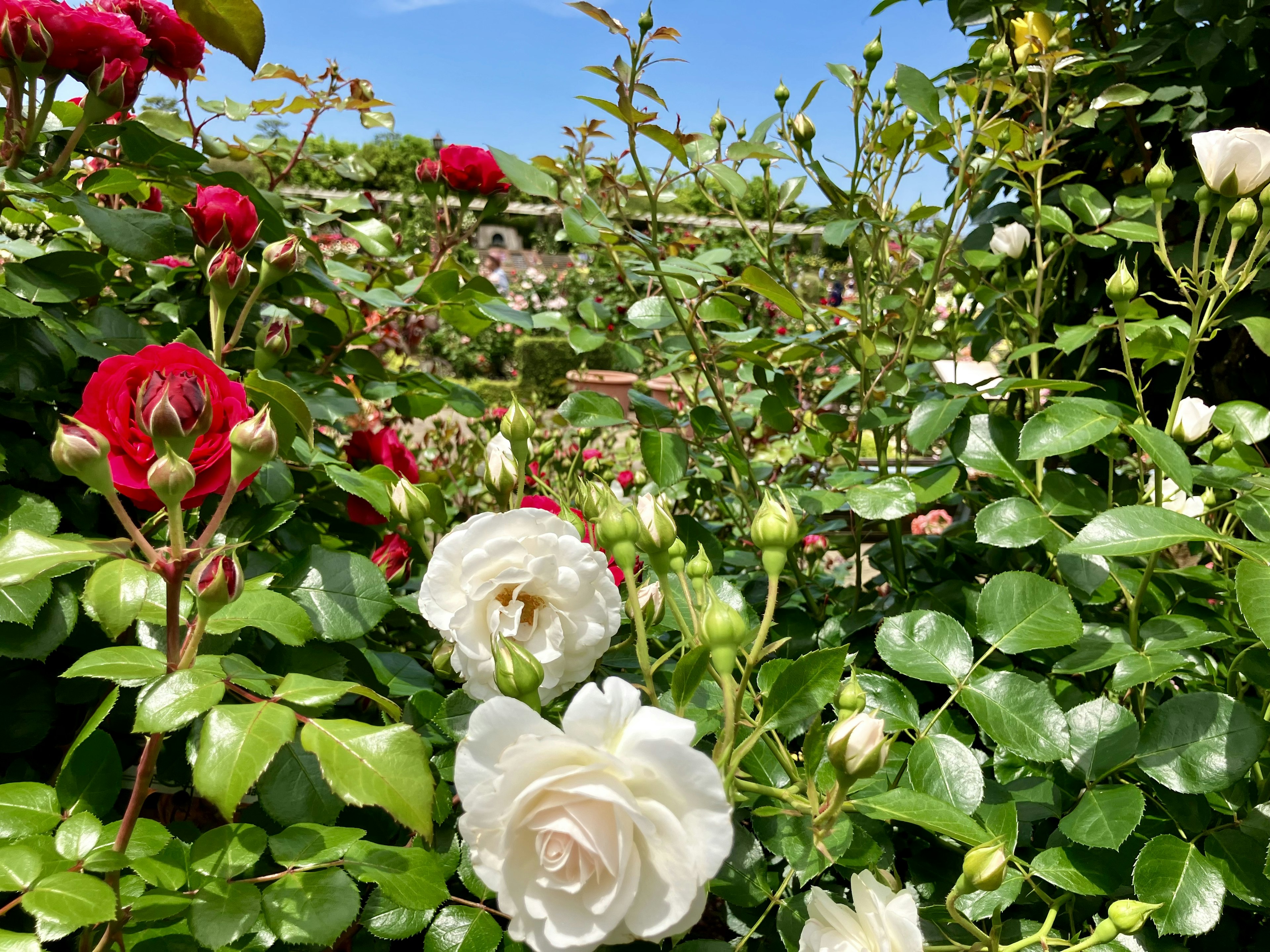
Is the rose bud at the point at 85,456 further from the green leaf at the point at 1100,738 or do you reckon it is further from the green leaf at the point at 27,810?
the green leaf at the point at 1100,738

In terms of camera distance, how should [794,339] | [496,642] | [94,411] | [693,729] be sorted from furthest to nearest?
[794,339]
[94,411]
[496,642]
[693,729]

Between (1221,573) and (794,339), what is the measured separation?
0.60 m

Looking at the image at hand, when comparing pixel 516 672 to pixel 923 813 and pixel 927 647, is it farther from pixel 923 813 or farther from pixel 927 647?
pixel 927 647

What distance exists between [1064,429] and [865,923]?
509mm

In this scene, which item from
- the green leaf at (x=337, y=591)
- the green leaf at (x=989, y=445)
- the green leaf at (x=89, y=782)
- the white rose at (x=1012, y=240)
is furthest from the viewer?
the white rose at (x=1012, y=240)

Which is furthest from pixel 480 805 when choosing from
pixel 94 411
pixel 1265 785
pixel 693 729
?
pixel 1265 785

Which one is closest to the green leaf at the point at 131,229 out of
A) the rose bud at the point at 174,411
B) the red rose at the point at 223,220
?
the red rose at the point at 223,220

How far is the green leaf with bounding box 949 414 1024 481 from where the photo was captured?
37.0 inches

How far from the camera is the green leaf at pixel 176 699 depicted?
1.59 feet

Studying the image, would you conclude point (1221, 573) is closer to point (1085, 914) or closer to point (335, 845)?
point (1085, 914)

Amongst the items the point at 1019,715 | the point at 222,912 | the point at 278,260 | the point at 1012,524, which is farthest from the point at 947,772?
the point at 278,260

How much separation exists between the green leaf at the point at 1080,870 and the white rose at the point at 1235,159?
2.17ft

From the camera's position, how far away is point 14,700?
79cm

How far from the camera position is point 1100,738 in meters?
0.72
